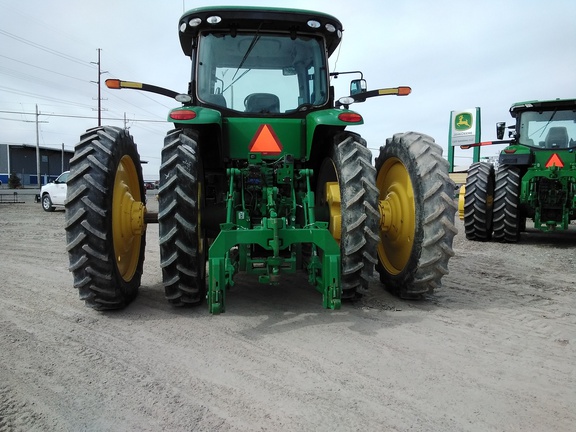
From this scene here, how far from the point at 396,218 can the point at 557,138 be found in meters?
6.74

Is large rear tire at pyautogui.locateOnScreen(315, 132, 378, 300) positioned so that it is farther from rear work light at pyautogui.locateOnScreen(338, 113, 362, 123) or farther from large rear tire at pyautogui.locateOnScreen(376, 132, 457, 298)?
large rear tire at pyautogui.locateOnScreen(376, 132, 457, 298)

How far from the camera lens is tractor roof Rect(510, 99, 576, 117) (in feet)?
29.0

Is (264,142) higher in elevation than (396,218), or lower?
higher

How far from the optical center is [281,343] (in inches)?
119

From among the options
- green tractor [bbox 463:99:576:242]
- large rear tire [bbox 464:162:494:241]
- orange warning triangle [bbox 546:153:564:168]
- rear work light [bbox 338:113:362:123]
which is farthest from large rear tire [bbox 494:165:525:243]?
rear work light [bbox 338:113:362:123]

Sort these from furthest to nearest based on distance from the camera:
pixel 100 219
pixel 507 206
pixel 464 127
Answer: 1. pixel 464 127
2. pixel 507 206
3. pixel 100 219

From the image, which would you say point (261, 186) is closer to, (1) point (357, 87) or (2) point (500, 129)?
(1) point (357, 87)

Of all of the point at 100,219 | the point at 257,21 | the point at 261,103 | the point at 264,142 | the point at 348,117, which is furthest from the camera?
the point at 261,103

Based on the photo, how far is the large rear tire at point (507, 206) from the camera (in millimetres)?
8445

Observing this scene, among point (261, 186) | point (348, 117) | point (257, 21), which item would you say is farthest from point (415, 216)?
point (257, 21)

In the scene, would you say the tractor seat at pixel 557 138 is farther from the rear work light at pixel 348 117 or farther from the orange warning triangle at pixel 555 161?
the rear work light at pixel 348 117

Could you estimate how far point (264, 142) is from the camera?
397 cm

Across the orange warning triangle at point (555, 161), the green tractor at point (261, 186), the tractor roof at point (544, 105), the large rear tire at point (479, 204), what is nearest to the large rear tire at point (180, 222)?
the green tractor at point (261, 186)

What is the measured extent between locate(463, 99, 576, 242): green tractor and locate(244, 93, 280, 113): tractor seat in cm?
592
